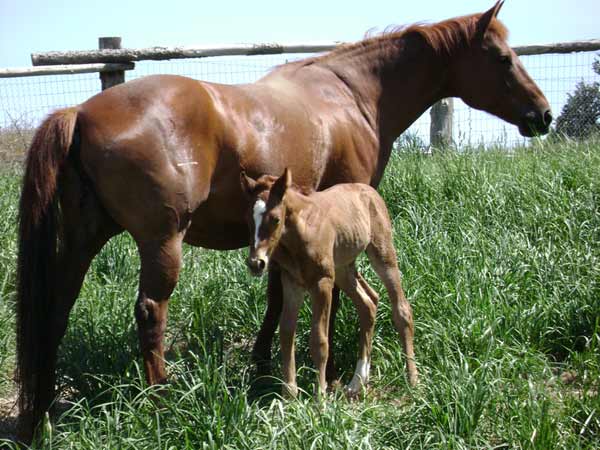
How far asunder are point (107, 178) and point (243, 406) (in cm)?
130

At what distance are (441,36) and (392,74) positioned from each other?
1.43 feet

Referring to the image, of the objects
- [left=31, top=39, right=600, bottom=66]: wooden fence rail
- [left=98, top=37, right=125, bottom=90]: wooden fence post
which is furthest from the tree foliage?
[left=98, top=37, right=125, bottom=90]: wooden fence post

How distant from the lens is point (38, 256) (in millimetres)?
4152

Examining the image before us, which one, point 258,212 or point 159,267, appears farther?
point 159,267

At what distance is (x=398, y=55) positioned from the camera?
582 cm

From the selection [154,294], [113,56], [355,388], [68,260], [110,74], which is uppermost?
[113,56]

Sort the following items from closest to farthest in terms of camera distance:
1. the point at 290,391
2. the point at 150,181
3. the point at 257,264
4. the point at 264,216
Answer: the point at 257,264 < the point at 264,216 < the point at 150,181 < the point at 290,391

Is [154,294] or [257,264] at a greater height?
[257,264]

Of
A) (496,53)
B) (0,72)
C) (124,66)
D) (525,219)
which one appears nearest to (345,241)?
(496,53)

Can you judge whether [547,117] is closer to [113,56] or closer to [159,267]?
[159,267]

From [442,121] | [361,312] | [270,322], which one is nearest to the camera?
[361,312]

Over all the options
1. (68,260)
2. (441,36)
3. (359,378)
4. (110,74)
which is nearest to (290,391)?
(359,378)

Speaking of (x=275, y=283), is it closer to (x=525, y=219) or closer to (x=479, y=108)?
(x=479, y=108)

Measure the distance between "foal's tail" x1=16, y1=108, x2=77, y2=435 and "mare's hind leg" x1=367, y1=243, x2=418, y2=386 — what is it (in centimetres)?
186
